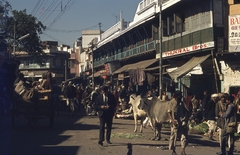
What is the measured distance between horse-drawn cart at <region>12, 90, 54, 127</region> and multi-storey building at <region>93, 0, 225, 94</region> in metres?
8.36

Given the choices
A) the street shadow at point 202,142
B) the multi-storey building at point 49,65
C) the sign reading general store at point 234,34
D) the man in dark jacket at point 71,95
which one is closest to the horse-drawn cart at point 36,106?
the street shadow at point 202,142

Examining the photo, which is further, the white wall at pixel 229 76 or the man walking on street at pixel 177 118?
the white wall at pixel 229 76

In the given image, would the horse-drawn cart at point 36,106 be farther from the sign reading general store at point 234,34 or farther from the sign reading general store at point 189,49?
the sign reading general store at point 189,49

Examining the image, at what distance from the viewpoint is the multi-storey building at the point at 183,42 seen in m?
23.0

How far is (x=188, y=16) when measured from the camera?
2664 centimetres

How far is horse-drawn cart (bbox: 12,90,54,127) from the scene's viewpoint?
16016 mm

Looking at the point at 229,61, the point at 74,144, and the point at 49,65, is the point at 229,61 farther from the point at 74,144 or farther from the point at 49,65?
the point at 49,65

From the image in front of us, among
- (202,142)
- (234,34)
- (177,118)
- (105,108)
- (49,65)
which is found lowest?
(202,142)

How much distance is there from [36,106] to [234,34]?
957 centimetres

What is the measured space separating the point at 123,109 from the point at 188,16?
7184 mm

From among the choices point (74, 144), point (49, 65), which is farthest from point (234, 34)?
point (49, 65)

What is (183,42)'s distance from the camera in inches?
1053

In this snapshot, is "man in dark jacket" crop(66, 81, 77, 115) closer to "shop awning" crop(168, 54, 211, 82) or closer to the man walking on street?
"shop awning" crop(168, 54, 211, 82)

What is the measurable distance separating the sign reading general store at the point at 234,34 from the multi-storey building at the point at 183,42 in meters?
2.38
